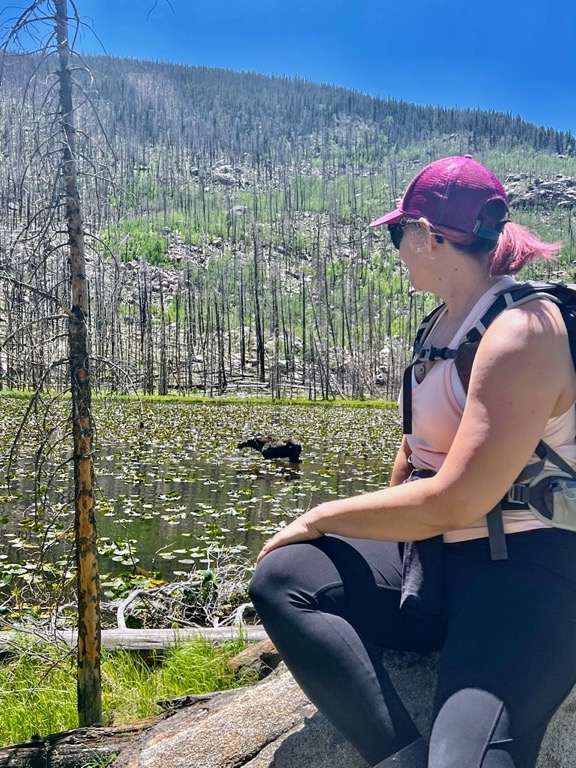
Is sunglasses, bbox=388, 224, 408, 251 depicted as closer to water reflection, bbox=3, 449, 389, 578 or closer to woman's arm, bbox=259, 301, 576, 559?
woman's arm, bbox=259, 301, 576, 559

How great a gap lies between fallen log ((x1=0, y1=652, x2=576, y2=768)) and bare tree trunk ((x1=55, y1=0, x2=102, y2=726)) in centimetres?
39

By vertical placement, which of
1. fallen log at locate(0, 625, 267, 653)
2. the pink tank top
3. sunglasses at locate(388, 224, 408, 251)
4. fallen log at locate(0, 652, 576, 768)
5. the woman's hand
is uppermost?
sunglasses at locate(388, 224, 408, 251)

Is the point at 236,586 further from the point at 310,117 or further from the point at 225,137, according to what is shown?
the point at 310,117

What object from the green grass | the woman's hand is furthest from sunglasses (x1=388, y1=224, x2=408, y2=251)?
the green grass

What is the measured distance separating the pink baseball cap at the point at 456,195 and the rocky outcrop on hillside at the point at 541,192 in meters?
95.0

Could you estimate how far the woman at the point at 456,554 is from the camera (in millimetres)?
1470

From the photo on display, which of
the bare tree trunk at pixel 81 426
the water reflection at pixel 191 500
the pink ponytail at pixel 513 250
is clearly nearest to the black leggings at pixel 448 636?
the pink ponytail at pixel 513 250

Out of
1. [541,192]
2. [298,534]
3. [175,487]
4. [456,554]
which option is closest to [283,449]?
[175,487]

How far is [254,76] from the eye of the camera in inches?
4884

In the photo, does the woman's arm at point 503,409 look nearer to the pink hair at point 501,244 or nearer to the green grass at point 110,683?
the pink hair at point 501,244

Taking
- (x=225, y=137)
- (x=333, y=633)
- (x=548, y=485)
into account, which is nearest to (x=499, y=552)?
(x=548, y=485)

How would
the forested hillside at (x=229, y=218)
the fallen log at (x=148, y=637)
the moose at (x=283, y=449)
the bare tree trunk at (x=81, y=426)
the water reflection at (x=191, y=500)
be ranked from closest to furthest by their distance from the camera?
the bare tree trunk at (x=81, y=426)
the forested hillside at (x=229, y=218)
the fallen log at (x=148, y=637)
the water reflection at (x=191, y=500)
the moose at (x=283, y=449)

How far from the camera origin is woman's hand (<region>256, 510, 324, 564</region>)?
1846 mm

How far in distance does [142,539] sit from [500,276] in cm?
544
